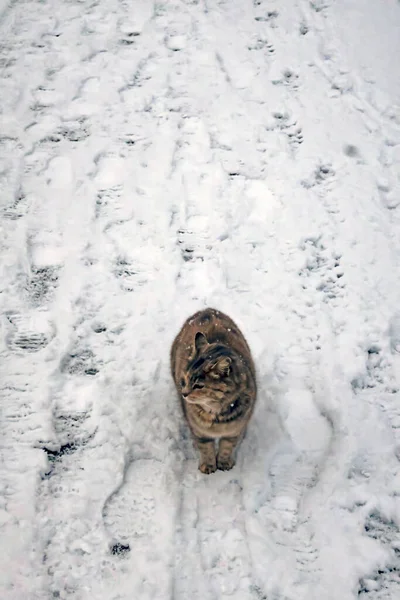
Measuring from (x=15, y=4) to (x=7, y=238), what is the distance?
3.42 meters

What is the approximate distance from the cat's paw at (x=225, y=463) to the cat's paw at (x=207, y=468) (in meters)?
0.03

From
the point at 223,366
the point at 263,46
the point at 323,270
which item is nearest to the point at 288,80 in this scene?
the point at 263,46

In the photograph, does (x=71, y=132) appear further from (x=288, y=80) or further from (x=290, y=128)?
(x=288, y=80)

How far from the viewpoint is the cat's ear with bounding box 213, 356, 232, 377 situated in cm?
239

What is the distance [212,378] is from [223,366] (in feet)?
0.27

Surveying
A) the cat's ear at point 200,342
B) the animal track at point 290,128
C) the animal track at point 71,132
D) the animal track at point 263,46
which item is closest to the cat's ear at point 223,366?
the cat's ear at point 200,342

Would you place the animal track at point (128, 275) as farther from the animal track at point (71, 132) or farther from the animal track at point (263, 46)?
the animal track at point (263, 46)

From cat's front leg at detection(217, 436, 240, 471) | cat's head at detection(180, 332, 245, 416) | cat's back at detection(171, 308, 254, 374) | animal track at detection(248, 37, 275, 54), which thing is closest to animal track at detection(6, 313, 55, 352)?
cat's back at detection(171, 308, 254, 374)

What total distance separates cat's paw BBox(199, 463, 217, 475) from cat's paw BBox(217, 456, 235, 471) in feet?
0.10

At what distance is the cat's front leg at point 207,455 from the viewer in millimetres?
2707

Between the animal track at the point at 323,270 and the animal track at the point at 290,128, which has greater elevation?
the animal track at the point at 290,128

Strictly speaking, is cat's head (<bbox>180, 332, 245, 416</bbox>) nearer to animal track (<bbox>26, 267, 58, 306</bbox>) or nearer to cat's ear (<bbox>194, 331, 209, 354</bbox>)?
cat's ear (<bbox>194, 331, 209, 354</bbox>)

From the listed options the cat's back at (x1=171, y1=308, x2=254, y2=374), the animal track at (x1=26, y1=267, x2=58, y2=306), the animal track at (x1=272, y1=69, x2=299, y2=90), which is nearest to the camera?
the cat's back at (x1=171, y1=308, x2=254, y2=374)

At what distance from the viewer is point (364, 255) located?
12.6ft
